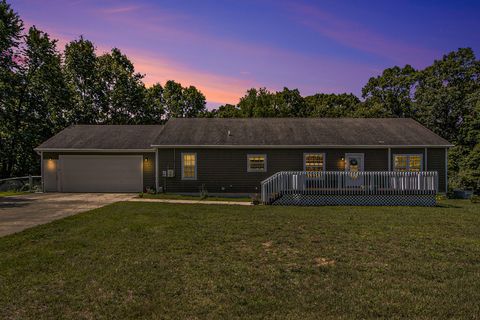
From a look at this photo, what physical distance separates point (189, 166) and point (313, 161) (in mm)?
7756

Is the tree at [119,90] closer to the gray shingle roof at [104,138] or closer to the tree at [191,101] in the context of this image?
the tree at [191,101]

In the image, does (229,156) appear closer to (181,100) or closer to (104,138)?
(104,138)

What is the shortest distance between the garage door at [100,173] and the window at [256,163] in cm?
735

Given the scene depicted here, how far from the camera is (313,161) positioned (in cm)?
2033

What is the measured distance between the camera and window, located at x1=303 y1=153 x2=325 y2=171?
A: 20.3 metres

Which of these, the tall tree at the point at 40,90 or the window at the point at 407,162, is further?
the tall tree at the point at 40,90

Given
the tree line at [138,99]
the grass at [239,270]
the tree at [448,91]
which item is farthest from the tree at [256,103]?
the grass at [239,270]

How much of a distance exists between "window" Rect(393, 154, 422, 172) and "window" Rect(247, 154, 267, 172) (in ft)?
26.8

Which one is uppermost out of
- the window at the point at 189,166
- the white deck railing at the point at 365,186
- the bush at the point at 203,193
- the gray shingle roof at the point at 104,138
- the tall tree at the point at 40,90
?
the tall tree at the point at 40,90

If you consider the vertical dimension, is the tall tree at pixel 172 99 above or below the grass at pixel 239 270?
above

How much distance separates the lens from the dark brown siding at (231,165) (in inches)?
798

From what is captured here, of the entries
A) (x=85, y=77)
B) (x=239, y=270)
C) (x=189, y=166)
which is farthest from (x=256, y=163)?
(x=85, y=77)

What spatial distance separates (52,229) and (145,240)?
3175mm

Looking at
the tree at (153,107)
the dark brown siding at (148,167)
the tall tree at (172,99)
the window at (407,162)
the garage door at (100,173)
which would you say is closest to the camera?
the window at (407,162)
